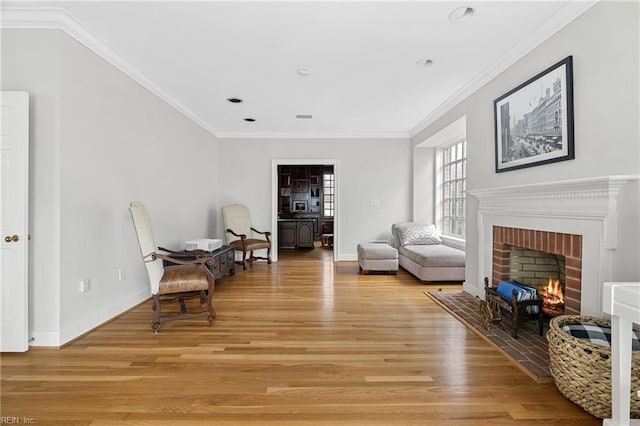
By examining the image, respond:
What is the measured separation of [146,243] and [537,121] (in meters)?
3.62

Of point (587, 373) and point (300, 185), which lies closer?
point (587, 373)

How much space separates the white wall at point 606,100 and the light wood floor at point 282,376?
3.82 feet

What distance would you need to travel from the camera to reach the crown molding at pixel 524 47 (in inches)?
91.7

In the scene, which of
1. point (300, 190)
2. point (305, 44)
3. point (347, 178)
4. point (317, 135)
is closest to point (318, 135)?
point (317, 135)

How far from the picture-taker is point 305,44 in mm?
2945

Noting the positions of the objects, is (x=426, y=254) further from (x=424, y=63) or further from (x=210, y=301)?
(x=210, y=301)

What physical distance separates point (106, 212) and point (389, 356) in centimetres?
291

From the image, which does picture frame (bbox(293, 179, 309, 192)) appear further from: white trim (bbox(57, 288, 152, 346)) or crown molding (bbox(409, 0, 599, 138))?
white trim (bbox(57, 288, 152, 346))

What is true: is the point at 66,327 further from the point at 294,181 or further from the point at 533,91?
the point at 294,181

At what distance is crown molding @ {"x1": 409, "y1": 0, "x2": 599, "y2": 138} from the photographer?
233 cm

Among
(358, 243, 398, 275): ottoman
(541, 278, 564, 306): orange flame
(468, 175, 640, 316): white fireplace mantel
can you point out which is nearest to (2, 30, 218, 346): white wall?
(358, 243, 398, 275): ottoman

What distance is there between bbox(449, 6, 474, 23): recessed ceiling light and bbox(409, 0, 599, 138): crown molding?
0.67 m

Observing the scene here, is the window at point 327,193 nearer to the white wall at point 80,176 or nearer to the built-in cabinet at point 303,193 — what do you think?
the built-in cabinet at point 303,193

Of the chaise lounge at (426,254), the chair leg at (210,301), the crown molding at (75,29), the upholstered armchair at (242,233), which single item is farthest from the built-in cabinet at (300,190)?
the chair leg at (210,301)
